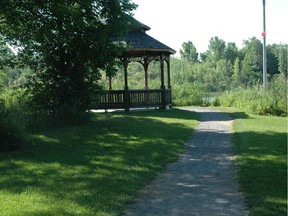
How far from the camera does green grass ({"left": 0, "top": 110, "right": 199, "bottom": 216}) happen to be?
18.9 ft

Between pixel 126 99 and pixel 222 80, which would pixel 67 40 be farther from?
pixel 222 80

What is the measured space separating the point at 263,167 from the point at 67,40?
8557 mm

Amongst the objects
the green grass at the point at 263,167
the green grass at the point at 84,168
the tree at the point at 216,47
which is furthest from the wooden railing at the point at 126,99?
the tree at the point at 216,47

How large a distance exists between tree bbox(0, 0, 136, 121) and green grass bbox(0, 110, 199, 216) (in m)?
1.88

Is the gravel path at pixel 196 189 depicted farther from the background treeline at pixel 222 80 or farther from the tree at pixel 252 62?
the tree at pixel 252 62

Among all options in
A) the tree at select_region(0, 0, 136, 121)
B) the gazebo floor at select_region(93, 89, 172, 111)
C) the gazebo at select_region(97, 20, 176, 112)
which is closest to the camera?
the tree at select_region(0, 0, 136, 121)

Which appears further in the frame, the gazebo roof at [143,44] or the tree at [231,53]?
the tree at [231,53]

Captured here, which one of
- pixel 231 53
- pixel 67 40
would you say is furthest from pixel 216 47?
pixel 67 40

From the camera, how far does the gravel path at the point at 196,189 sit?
17.8 feet

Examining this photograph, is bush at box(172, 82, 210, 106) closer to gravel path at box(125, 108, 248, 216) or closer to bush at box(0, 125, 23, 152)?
gravel path at box(125, 108, 248, 216)

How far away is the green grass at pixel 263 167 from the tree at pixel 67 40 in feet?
19.0

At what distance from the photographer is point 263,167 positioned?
26.1 feet

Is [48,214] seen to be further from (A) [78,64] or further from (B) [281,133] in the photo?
(A) [78,64]

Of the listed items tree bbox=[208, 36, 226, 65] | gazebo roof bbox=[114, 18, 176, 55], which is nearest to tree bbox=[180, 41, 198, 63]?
tree bbox=[208, 36, 226, 65]
